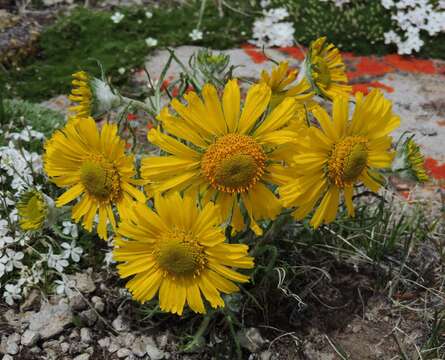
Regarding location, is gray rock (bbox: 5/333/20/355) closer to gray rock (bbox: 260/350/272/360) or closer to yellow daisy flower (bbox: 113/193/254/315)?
yellow daisy flower (bbox: 113/193/254/315)

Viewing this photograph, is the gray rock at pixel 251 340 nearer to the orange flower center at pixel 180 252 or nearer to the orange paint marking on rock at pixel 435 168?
the orange flower center at pixel 180 252

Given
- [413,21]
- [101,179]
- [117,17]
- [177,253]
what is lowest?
[117,17]

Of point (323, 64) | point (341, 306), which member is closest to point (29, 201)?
point (323, 64)

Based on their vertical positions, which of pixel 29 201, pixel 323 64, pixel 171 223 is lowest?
pixel 29 201

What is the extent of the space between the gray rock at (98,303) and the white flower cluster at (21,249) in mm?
150

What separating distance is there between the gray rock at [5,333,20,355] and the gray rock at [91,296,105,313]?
31 cm

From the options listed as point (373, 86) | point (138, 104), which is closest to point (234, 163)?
point (138, 104)

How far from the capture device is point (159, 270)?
1932 mm

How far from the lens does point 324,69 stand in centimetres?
218

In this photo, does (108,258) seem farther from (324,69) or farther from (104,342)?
(324,69)

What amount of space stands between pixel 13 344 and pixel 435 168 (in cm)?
234

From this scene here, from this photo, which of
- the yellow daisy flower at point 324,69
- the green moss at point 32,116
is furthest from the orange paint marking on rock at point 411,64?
the yellow daisy flower at point 324,69

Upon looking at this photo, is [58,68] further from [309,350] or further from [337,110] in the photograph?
[337,110]

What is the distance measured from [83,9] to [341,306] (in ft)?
11.9
